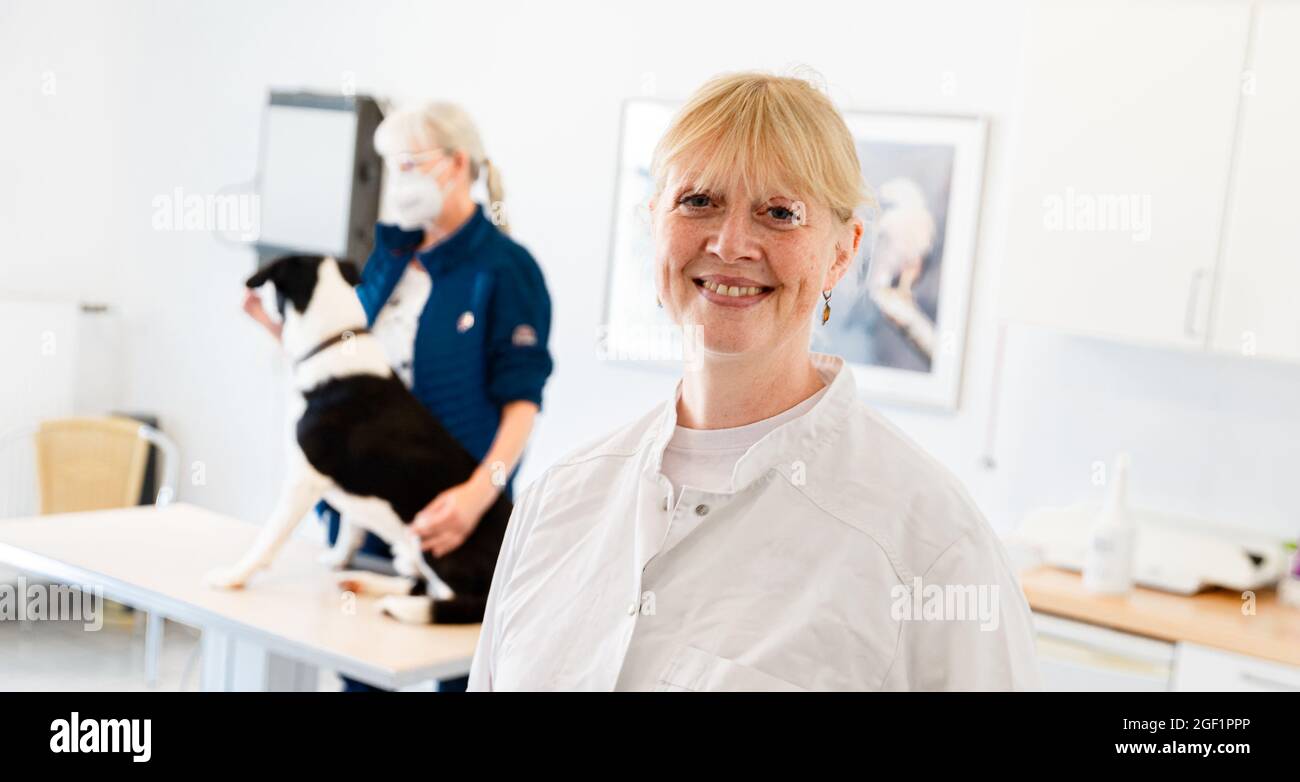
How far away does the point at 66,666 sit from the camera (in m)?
3.50

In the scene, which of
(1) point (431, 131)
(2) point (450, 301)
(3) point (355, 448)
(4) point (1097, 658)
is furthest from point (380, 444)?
(4) point (1097, 658)

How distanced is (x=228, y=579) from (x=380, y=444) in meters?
0.34

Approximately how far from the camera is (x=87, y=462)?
10.9 ft

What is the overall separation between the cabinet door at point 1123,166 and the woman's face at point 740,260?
6.07 feet

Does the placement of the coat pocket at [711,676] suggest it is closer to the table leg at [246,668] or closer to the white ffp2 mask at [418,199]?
the white ffp2 mask at [418,199]

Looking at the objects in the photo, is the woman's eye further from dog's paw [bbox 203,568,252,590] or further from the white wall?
the white wall

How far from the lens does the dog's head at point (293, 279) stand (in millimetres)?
2133

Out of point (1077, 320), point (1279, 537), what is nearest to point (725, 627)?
point (1077, 320)

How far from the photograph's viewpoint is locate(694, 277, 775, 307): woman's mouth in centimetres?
98

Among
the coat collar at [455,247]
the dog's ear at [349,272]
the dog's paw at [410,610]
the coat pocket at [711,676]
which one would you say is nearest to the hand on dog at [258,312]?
the dog's ear at [349,272]

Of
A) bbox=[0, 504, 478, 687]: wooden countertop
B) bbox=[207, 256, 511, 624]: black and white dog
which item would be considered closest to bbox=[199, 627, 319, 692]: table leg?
bbox=[0, 504, 478, 687]: wooden countertop

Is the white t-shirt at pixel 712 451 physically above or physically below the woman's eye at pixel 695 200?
below
